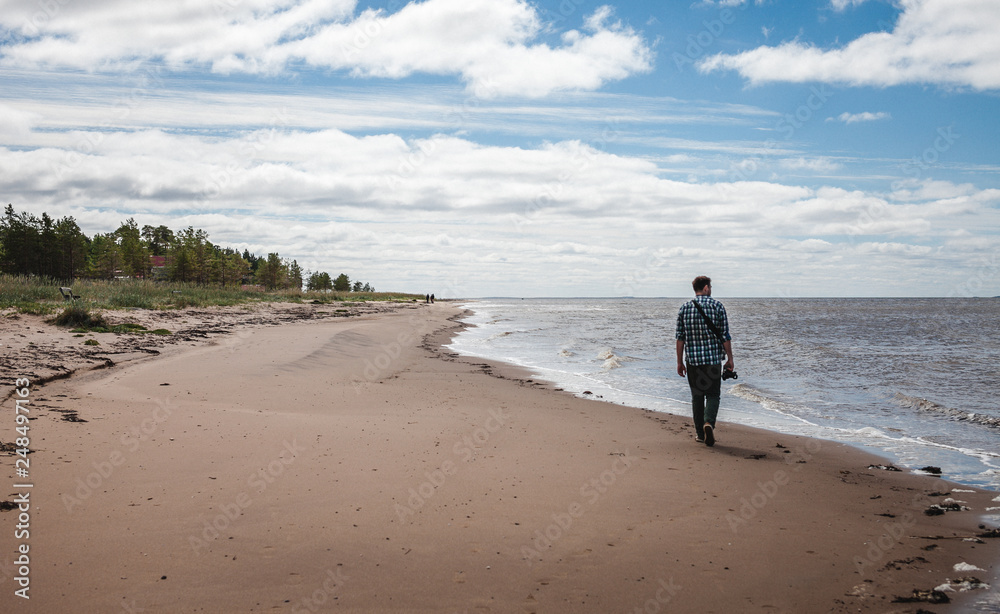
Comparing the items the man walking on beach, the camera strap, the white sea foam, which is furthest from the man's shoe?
the white sea foam

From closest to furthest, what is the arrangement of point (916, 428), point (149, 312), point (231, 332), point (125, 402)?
1. point (125, 402)
2. point (916, 428)
3. point (231, 332)
4. point (149, 312)

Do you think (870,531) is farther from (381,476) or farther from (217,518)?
(217,518)

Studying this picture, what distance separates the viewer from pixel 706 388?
328 inches

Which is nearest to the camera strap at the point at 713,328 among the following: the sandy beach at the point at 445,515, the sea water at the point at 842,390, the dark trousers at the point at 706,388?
the dark trousers at the point at 706,388

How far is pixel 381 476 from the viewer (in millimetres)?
5984

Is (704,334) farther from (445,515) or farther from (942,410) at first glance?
(942,410)

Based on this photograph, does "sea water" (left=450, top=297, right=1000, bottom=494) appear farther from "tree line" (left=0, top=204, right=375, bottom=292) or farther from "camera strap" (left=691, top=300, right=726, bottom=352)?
"tree line" (left=0, top=204, right=375, bottom=292)

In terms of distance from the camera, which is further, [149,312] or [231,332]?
[149,312]

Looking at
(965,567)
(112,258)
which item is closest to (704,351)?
(965,567)

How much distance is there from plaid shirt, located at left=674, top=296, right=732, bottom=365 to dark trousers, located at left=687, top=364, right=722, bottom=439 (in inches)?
4.2

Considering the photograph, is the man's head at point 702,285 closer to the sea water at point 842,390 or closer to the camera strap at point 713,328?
the camera strap at point 713,328

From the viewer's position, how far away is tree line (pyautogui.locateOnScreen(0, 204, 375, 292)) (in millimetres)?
54188

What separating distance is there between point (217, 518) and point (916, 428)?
1158cm

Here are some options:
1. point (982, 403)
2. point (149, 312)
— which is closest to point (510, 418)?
point (982, 403)
